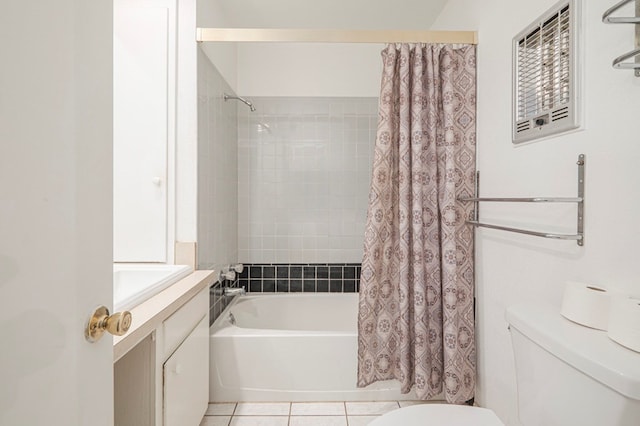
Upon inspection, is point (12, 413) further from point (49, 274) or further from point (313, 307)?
point (313, 307)

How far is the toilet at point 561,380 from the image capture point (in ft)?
2.30

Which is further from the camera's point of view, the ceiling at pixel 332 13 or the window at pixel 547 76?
the ceiling at pixel 332 13

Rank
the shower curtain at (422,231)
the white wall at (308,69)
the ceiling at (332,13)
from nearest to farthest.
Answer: the shower curtain at (422,231), the ceiling at (332,13), the white wall at (308,69)

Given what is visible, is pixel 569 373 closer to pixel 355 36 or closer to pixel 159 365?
pixel 159 365

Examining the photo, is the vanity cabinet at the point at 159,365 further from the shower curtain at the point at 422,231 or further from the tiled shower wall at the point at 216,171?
the shower curtain at the point at 422,231

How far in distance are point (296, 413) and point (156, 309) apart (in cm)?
110

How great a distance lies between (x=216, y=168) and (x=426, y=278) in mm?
1404

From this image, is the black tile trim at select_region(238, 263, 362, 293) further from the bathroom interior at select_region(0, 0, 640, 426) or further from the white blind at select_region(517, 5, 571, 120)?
the white blind at select_region(517, 5, 571, 120)

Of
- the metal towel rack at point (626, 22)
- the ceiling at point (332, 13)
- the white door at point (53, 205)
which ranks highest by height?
the ceiling at point (332, 13)

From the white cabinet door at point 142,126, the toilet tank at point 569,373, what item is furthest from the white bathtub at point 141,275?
the toilet tank at point 569,373

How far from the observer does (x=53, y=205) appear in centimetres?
50

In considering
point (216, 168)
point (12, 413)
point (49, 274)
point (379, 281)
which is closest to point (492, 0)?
point (379, 281)

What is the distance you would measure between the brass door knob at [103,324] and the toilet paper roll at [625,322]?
3.41 ft

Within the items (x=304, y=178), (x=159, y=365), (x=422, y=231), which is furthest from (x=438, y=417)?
(x=304, y=178)
